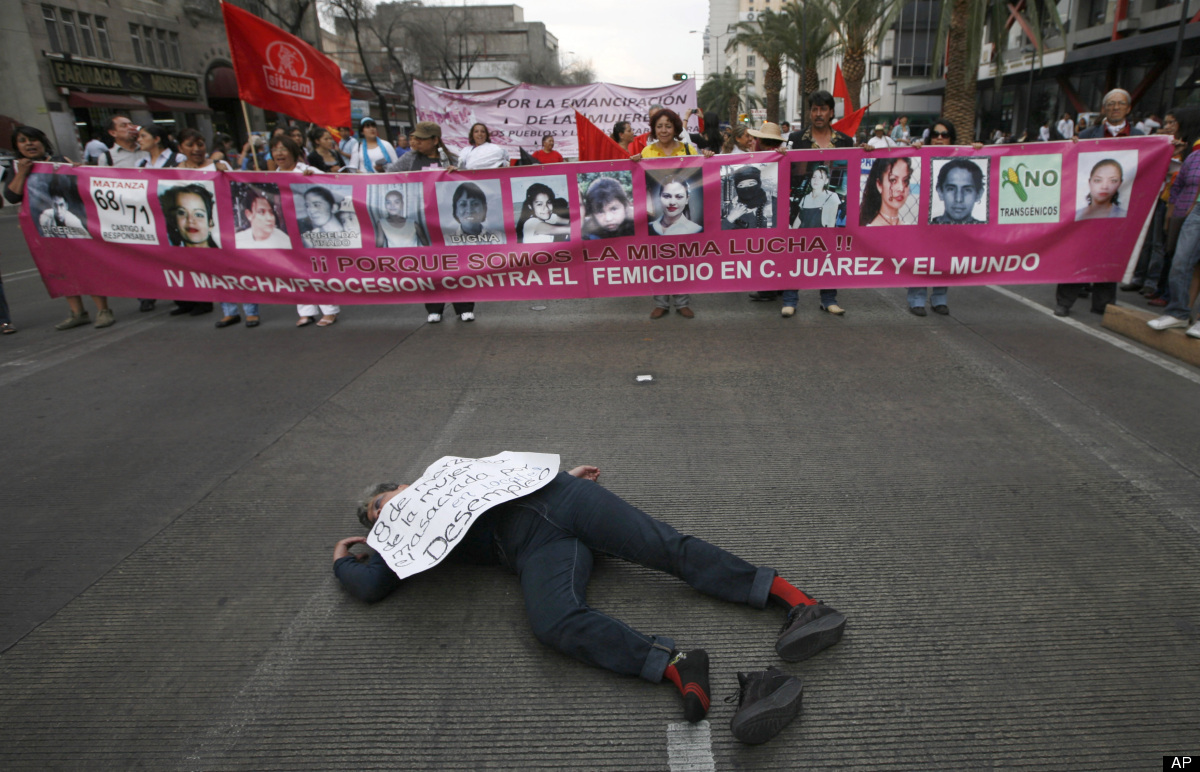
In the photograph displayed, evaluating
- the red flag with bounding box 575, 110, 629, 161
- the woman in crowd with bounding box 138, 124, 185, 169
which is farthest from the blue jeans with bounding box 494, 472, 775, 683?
the woman in crowd with bounding box 138, 124, 185, 169

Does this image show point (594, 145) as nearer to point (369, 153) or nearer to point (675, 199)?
point (675, 199)

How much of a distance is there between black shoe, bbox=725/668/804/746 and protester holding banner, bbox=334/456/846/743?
0.02m

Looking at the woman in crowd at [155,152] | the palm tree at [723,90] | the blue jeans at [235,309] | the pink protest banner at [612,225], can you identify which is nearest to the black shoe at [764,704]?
the pink protest banner at [612,225]

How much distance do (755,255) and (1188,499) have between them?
4.04 m

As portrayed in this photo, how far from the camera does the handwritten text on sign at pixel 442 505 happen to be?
107 inches

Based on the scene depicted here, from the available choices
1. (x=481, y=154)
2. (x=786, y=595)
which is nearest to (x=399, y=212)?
(x=481, y=154)

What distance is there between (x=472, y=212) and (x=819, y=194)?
10.5 feet

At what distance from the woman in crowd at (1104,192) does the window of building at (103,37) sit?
40.3 metres

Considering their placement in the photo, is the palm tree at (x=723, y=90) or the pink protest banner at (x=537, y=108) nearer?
the pink protest banner at (x=537, y=108)

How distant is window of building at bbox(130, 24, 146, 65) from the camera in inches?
Result: 1395

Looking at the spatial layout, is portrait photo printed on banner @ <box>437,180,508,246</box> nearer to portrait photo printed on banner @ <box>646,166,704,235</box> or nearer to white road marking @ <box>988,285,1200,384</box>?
portrait photo printed on banner @ <box>646,166,704,235</box>

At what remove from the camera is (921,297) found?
22.7 ft

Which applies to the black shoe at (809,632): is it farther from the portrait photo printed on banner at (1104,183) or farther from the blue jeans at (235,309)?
the blue jeans at (235,309)

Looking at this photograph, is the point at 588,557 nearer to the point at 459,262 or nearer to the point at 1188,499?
the point at 1188,499
